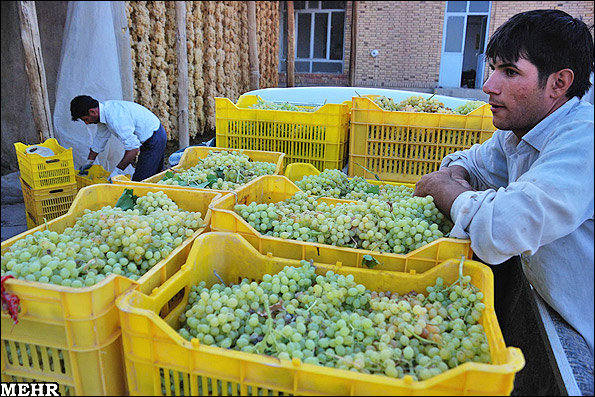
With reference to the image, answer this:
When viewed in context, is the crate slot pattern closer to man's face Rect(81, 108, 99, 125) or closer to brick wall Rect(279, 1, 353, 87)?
man's face Rect(81, 108, 99, 125)

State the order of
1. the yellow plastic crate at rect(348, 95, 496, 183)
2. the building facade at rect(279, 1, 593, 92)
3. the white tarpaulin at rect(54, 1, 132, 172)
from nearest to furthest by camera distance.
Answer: the yellow plastic crate at rect(348, 95, 496, 183) → the white tarpaulin at rect(54, 1, 132, 172) → the building facade at rect(279, 1, 593, 92)

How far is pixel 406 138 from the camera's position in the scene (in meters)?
3.19

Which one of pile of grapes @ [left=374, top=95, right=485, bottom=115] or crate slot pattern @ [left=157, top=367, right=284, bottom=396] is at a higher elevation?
pile of grapes @ [left=374, top=95, right=485, bottom=115]

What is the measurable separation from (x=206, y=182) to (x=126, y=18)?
4203mm

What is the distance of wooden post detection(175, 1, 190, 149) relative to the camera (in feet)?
21.8

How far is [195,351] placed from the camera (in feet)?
3.91

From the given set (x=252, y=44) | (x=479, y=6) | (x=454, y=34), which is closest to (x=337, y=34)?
(x=454, y=34)

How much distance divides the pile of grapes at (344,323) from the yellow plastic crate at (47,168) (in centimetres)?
311

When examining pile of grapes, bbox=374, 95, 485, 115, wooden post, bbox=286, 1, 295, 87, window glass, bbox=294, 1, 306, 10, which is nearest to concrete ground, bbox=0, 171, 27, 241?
pile of grapes, bbox=374, 95, 485, 115

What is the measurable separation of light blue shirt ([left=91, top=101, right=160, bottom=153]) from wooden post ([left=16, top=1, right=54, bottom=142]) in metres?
0.58

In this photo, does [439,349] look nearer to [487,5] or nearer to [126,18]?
[126,18]

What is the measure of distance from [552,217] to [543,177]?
0.14 meters

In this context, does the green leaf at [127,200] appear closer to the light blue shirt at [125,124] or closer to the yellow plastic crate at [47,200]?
the yellow plastic crate at [47,200]

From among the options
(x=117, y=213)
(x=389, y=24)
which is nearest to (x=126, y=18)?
(x=117, y=213)
